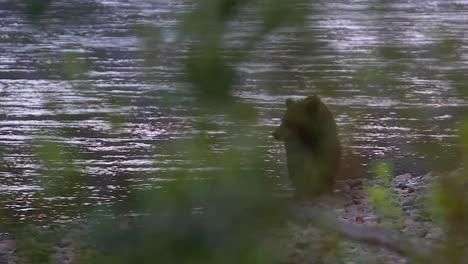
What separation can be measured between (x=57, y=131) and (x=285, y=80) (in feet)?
1.41

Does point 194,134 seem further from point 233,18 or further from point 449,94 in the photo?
point 449,94

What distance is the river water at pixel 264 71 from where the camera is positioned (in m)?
1.69

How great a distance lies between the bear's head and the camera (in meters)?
1.89

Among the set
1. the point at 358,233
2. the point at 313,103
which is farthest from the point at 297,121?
the point at 358,233

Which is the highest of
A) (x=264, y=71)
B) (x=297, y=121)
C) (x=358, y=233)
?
(x=264, y=71)

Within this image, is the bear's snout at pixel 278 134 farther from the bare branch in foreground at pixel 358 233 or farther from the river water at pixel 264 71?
the bare branch in foreground at pixel 358 233

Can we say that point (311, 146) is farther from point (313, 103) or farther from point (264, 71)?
point (264, 71)

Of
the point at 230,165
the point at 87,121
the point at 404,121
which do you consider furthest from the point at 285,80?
the point at 87,121

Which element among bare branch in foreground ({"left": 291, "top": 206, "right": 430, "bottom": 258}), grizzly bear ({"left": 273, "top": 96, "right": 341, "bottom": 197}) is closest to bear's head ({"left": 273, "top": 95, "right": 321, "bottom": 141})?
grizzly bear ({"left": 273, "top": 96, "right": 341, "bottom": 197})

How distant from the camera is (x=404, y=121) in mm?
1954

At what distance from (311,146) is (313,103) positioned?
0.10m

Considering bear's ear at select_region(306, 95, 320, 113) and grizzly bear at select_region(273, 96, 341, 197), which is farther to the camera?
bear's ear at select_region(306, 95, 320, 113)

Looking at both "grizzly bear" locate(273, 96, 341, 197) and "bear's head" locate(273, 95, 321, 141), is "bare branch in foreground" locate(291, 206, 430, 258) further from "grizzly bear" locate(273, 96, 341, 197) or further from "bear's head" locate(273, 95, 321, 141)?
"bear's head" locate(273, 95, 321, 141)

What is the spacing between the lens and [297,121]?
208 cm
